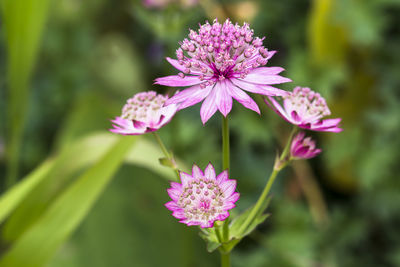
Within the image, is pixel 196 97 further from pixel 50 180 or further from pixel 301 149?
pixel 50 180

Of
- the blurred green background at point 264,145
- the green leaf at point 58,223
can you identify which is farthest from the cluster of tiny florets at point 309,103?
the blurred green background at point 264,145

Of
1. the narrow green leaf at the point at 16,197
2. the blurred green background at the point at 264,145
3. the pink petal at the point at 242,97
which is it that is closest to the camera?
the pink petal at the point at 242,97

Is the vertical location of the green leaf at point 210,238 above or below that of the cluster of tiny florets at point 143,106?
below

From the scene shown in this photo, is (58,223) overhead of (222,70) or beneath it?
beneath

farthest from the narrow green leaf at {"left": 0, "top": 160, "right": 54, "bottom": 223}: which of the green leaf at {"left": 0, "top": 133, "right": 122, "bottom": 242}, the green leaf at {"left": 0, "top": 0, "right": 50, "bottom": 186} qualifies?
the green leaf at {"left": 0, "top": 0, "right": 50, "bottom": 186}

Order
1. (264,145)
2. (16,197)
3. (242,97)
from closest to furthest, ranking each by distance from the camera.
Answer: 1. (242,97)
2. (16,197)
3. (264,145)

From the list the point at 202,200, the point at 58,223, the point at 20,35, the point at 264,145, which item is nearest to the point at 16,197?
the point at 58,223

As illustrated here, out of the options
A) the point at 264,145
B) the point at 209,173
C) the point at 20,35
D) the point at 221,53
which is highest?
the point at 20,35

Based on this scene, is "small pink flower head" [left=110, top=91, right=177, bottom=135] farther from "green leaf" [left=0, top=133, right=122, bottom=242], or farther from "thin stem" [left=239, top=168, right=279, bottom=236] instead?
"green leaf" [left=0, top=133, right=122, bottom=242]

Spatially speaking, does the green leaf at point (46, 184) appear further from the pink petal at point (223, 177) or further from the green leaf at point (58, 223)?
Result: the pink petal at point (223, 177)
